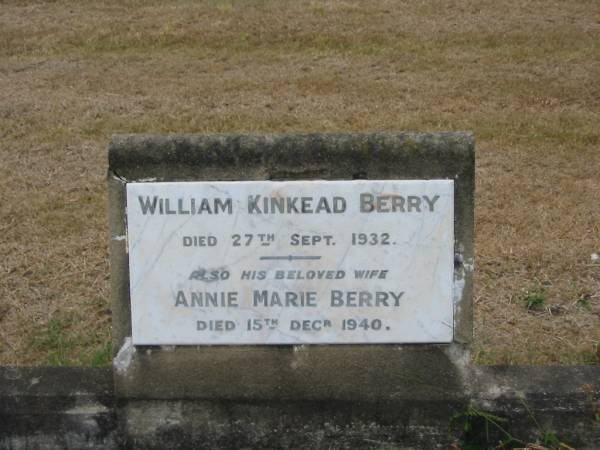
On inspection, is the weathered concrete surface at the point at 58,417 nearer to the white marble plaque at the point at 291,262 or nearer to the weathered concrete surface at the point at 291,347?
the weathered concrete surface at the point at 291,347

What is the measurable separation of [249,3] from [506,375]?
12.6 metres

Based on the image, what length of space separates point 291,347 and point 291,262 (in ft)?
1.15

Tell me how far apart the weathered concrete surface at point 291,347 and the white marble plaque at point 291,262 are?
0.16ft

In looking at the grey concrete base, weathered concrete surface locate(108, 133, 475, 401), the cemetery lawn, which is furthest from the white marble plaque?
the cemetery lawn

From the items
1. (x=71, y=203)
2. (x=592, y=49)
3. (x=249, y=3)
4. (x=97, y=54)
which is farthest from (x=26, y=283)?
(x=249, y=3)

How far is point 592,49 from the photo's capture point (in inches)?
482

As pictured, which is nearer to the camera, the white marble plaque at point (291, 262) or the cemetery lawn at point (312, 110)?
the white marble plaque at point (291, 262)

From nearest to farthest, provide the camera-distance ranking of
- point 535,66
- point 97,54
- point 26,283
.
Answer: point 26,283 < point 535,66 < point 97,54

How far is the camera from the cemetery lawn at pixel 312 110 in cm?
533

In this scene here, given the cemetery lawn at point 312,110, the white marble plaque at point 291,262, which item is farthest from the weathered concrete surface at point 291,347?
the cemetery lawn at point 312,110

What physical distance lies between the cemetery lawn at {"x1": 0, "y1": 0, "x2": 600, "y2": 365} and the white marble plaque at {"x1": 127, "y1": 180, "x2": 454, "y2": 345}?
1316 millimetres

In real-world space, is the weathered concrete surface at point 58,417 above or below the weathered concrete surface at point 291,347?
below

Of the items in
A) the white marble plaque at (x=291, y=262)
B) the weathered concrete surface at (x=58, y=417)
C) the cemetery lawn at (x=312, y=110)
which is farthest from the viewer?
the cemetery lawn at (x=312, y=110)

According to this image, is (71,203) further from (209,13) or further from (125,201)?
(209,13)
